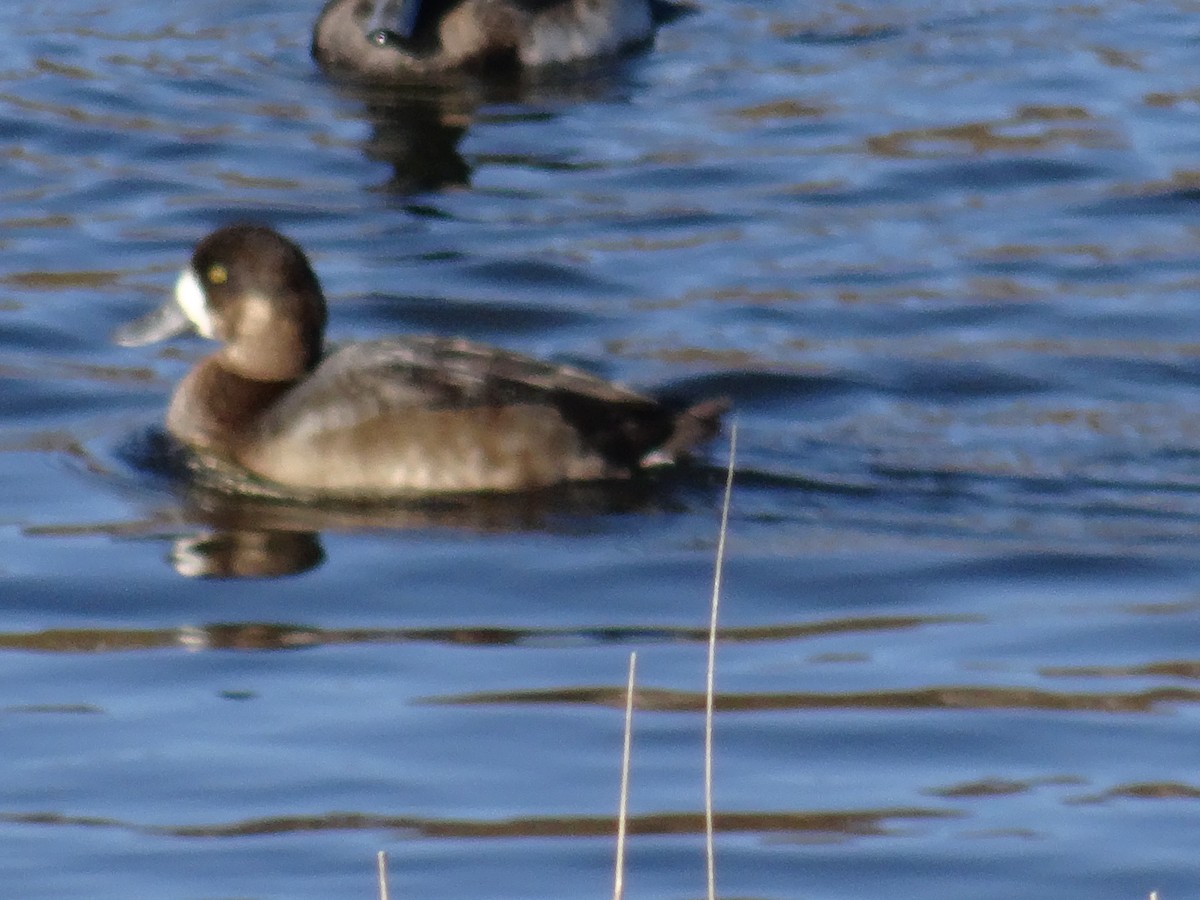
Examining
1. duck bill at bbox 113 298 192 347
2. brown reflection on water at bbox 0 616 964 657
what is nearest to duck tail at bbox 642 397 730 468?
brown reflection on water at bbox 0 616 964 657

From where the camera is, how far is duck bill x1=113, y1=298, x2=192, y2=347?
953 cm

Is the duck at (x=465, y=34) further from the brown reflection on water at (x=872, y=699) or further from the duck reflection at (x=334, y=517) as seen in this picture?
the brown reflection on water at (x=872, y=699)

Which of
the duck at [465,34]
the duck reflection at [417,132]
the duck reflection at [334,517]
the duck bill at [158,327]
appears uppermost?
the duck at [465,34]

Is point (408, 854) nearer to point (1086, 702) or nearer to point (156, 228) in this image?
point (1086, 702)

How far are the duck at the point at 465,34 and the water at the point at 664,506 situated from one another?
34 cm

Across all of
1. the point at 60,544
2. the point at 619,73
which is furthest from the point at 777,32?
the point at 60,544

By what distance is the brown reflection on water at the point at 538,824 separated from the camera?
6023mm

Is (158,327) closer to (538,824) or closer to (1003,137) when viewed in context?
(538,824)

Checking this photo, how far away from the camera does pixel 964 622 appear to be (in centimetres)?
757

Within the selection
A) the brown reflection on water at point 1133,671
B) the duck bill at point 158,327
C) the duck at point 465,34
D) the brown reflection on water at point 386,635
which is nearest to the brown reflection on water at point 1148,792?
the brown reflection on water at point 1133,671

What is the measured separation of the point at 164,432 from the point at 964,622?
3.10m

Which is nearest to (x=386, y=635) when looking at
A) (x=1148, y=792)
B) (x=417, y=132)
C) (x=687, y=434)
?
(x=687, y=434)

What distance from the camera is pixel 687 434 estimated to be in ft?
29.0

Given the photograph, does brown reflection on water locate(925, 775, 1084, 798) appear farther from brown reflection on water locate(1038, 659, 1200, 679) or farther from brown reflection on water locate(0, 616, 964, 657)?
brown reflection on water locate(0, 616, 964, 657)
